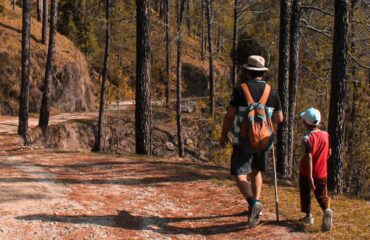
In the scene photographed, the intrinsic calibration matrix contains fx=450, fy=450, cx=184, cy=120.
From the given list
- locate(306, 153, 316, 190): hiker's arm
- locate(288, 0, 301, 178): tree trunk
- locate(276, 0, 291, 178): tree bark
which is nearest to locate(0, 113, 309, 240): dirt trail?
locate(306, 153, 316, 190): hiker's arm

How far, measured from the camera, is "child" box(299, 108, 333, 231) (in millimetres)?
5672

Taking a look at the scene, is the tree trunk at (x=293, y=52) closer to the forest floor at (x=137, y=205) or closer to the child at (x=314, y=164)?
the forest floor at (x=137, y=205)

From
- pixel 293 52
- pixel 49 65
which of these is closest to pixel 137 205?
pixel 293 52

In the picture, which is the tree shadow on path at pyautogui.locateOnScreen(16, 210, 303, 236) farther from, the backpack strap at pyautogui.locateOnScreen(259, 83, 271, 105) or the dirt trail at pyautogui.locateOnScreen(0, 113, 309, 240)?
the backpack strap at pyautogui.locateOnScreen(259, 83, 271, 105)

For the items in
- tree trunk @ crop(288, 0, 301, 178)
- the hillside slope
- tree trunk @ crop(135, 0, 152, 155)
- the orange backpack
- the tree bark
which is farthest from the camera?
the hillside slope

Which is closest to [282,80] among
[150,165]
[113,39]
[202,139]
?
[150,165]

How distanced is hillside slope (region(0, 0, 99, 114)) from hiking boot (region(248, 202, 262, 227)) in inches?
1012

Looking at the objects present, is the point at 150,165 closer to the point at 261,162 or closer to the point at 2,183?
the point at 2,183

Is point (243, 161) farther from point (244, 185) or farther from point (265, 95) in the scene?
point (265, 95)

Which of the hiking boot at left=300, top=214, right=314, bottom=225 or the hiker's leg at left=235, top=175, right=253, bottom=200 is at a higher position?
the hiker's leg at left=235, top=175, right=253, bottom=200

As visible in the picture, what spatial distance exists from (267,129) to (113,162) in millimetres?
5491

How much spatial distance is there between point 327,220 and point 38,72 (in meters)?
28.0

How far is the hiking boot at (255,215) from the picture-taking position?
5.57 meters

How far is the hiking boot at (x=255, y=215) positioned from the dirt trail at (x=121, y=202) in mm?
102
